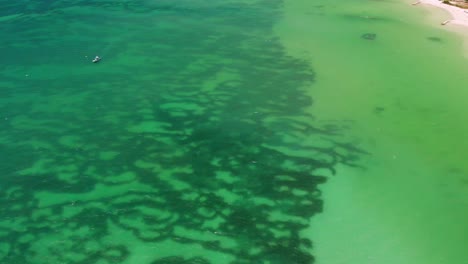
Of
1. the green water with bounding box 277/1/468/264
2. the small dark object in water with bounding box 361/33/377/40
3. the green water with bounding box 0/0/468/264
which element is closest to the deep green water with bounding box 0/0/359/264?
the green water with bounding box 0/0/468/264

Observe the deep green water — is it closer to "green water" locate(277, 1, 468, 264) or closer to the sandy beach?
"green water" locate(277, 1, 468, 264)

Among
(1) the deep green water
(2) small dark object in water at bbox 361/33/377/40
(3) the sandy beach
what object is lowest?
(1) the deep green water

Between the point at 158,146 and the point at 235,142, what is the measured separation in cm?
202

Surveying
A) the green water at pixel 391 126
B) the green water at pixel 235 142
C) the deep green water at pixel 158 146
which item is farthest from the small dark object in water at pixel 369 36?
the deep green water at pixel 158 146

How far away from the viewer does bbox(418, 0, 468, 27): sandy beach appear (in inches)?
720

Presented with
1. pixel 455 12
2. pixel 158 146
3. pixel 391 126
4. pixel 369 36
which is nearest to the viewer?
pixel 158 146

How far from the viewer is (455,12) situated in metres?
19.3

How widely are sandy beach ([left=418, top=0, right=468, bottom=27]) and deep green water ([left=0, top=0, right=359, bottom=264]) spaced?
7.38m

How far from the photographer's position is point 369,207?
31.1 ft

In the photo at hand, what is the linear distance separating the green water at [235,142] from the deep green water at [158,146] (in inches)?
1.7

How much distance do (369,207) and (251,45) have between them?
31.3 feet

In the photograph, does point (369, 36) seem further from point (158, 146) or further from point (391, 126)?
point (158, 146)

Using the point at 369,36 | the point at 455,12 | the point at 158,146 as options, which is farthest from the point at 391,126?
the point at 455,12

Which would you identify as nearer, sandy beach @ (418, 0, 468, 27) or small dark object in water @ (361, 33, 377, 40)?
small dark object in water @ (361, 33, 377, 40)
